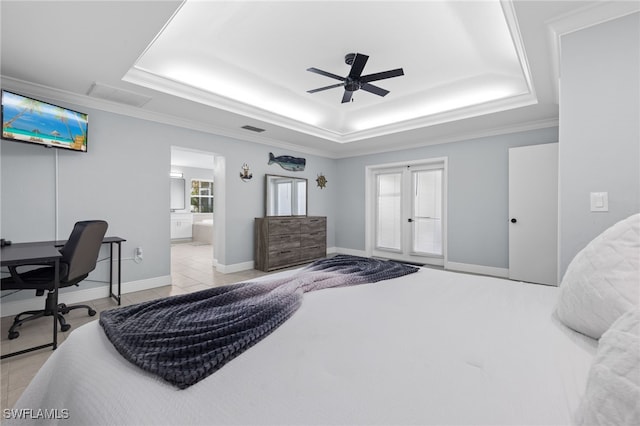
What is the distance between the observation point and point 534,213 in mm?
4152

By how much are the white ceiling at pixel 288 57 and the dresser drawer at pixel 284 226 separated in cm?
157

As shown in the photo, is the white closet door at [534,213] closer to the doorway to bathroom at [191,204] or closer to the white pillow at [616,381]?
the white pillow at [616,381]

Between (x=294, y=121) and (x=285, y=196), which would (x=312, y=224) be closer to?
(x=285, y=196)

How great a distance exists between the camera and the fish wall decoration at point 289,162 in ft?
18.2

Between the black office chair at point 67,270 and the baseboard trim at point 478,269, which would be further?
the baseboard trim at point 478,269

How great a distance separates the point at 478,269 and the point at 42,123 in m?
6.08

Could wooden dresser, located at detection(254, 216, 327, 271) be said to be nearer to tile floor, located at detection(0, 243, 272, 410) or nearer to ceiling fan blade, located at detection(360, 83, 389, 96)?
tile floor, located at detection(0, 243, 272, 410)

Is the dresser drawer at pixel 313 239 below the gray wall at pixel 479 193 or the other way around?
below

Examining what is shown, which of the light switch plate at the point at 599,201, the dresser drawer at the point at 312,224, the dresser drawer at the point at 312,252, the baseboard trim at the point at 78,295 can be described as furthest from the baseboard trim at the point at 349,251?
the light switch plate at the point at 599,201

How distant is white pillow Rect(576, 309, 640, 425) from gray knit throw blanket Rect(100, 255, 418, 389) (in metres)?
0.89

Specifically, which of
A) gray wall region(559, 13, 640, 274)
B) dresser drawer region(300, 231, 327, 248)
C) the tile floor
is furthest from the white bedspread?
dresser drawer region(300, 231, 327, 248)

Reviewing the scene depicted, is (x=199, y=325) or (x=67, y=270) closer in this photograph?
(x=199, y=325)

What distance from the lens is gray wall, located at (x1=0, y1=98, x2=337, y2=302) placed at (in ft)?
10.1

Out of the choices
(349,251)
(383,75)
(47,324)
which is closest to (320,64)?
(383,75)
